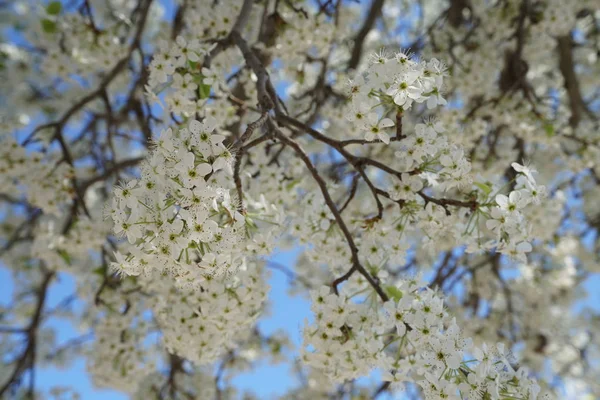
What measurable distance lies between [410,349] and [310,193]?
3.29 feet

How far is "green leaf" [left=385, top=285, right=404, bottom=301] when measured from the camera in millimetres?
2585

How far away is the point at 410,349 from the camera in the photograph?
2627 millimetres

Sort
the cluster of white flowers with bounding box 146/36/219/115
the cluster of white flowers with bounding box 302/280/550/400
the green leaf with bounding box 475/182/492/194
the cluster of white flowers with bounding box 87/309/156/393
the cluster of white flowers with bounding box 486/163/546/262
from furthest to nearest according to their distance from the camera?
the cluster of white flowers with bounding box 87/309/156/393
the cluster of white flowers with bounding box 146/36/219/115
the green leaf with bounding box 475/182/492/194
the cluster of white flowers with bounding box 486/163/546/262
the cluster of white flowers with bounding box 302/280/550/400

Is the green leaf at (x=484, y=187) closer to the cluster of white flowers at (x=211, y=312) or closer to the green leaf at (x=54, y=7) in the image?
the cluster of white flowers at (x=211, y=312)

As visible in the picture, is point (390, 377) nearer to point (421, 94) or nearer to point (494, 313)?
point (421, 94)

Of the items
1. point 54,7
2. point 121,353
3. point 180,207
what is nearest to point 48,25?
point 54,7

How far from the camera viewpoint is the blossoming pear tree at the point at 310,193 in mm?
2209

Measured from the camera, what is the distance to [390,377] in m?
2.50

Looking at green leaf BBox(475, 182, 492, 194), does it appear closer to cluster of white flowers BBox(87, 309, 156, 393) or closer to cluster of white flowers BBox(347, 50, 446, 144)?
cluster of white flowers BBox(347, 50, 446, 144)

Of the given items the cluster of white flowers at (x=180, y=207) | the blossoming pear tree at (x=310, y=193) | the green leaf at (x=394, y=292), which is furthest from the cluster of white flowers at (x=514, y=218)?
the cluster of white flowers at (x=180, y=207)

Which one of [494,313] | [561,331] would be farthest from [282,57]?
[561,331]

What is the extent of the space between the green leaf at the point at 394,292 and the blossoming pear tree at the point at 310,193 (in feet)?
0.05

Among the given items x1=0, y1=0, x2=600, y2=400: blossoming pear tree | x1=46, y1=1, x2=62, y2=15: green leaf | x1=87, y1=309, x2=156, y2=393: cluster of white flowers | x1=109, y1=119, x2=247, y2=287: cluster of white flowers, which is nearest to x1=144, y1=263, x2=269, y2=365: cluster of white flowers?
x1=0, y1=0, x2=600, y2=400: blossoming pear tree

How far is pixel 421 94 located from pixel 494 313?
4.90 meters
